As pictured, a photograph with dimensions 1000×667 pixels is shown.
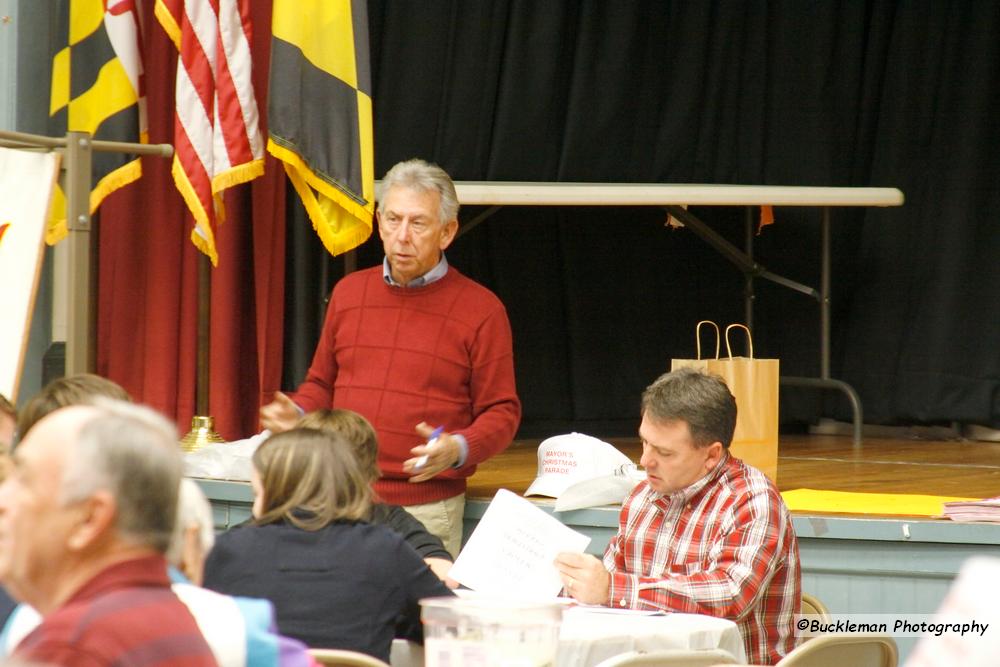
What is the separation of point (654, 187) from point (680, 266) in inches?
58.3

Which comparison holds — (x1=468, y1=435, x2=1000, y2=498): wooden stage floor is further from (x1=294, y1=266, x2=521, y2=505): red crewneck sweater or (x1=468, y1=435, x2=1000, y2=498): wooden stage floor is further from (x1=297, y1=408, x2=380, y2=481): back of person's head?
Answer: (x1=297, y1=408, x2=380, y2=481): back of person's head

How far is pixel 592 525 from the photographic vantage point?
449 centimetres

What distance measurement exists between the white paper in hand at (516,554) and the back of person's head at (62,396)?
90 cm

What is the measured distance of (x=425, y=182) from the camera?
13.5ft

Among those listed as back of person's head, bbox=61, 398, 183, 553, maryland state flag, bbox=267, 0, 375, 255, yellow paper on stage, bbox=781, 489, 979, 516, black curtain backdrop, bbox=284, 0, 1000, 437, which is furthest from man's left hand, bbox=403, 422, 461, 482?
black curtain backdrop, bbox=284, 0, 1000, 437

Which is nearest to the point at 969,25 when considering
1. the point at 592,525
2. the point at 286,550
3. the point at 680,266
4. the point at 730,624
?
the point at 680,266

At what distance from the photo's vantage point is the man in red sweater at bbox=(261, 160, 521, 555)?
4.09m

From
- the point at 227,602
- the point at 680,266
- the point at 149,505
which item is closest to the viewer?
the point at 149,505

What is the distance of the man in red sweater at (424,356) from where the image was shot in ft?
13.4

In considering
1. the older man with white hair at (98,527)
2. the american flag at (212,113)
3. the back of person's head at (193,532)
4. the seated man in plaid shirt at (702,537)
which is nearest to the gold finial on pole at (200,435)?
the american flag at (212,113)

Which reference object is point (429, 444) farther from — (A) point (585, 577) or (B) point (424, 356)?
(A) point (585, 577)

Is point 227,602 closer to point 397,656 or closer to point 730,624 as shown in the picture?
point 397,656

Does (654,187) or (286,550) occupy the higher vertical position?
(654,187)

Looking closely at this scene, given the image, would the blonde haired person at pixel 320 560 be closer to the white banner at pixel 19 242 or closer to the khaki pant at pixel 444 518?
the white banner at pixel 19 242
